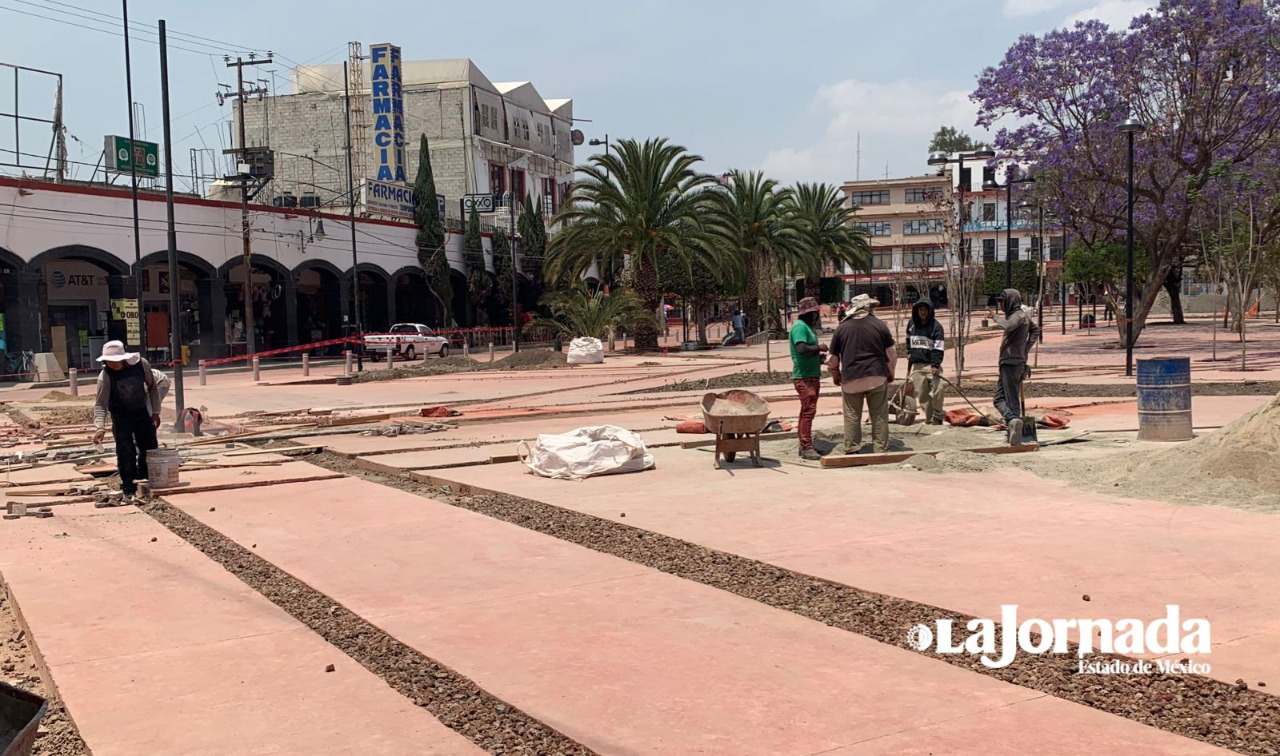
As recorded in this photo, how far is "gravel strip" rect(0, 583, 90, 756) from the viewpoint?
15.0ft

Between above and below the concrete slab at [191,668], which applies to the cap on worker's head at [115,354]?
above

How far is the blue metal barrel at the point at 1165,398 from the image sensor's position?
1234 centimetres

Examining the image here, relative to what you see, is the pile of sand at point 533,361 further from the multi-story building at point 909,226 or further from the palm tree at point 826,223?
the multi-story building at point 909,226

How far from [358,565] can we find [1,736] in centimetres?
422

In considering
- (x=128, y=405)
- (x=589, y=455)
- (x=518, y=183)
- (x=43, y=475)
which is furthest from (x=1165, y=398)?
(x=518, y=183)

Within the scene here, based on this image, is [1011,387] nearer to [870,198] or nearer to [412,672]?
[412,672]

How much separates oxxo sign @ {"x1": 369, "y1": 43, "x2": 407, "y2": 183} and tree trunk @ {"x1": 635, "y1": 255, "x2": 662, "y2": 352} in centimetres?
1882

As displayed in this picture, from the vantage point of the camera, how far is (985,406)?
17719mm

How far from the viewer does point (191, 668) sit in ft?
18.1

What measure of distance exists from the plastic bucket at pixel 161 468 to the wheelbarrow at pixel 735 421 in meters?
5.47

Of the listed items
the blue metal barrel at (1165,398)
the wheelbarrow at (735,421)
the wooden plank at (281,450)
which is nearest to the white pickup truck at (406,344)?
the wooden plank at (281,450)

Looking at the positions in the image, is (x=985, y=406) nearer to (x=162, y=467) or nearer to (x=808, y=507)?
(x=808, y=507)

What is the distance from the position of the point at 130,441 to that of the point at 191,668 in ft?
22.0

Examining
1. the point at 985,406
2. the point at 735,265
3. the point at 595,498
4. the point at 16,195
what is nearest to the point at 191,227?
the point at 16,195
